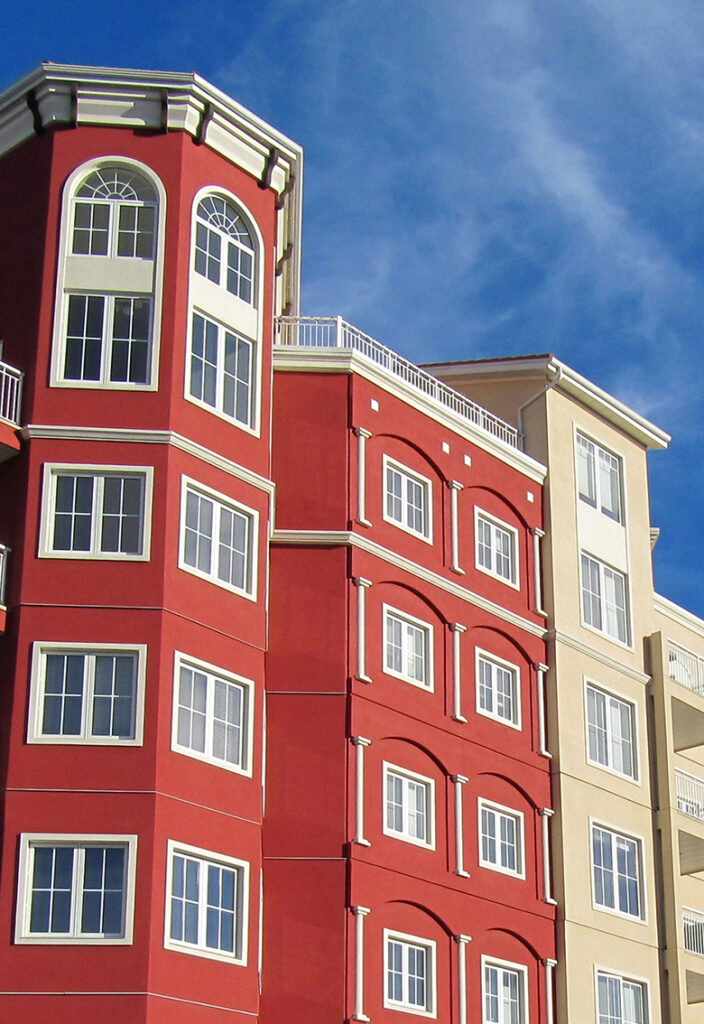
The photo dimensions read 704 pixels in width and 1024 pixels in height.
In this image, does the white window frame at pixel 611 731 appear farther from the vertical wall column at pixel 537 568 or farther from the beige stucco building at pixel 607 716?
the vertical wall column at pixel 537 568

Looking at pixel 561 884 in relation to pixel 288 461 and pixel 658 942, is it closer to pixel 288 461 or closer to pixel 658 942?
pixel 658 942

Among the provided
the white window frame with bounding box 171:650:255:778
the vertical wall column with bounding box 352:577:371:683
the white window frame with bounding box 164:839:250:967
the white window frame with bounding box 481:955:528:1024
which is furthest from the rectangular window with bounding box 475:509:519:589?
the white window frame with bounding box 164:839:250:967

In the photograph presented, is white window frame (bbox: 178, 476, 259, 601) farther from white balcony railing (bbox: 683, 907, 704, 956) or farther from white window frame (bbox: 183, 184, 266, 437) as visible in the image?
white balcony railing (bbox: 683, 907, 704, 956)

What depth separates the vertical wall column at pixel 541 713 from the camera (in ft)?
134

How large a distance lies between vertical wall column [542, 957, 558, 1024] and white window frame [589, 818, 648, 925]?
2.32m

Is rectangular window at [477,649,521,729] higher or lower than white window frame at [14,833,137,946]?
higher

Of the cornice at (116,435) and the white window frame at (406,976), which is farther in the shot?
the white window frame at (406,976)

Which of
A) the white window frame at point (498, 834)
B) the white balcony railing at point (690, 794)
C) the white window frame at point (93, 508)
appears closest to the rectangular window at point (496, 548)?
the white window frame at point (498, 834)

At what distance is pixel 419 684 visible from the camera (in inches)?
1497

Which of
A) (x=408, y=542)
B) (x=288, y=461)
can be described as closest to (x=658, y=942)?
(x=408, y=542)

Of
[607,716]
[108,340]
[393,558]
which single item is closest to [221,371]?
[108,340]

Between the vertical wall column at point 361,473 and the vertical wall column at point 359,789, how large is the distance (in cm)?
505

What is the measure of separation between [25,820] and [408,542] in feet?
40.3

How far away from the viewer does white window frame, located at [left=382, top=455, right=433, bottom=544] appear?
3894 centimetres
